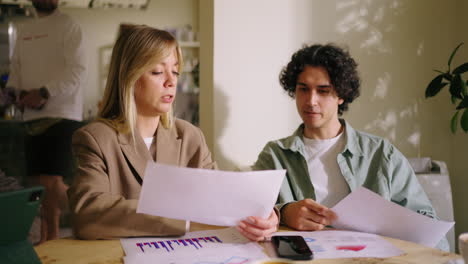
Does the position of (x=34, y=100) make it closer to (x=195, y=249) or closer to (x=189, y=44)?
(x=195, y=249)

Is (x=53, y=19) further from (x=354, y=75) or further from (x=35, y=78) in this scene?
(x=354, y=75)

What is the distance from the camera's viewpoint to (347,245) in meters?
1.08

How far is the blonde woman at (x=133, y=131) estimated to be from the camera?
1292 mm

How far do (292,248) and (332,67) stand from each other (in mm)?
965

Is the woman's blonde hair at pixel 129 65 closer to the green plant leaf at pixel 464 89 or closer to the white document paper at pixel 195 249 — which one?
the white document paper at pixel 195 249

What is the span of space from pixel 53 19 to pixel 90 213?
1914mm

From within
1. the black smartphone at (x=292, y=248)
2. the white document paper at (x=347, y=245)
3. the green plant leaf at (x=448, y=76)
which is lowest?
the white document paper at (x=347, y=245)

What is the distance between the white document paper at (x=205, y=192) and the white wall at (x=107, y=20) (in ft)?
16.2

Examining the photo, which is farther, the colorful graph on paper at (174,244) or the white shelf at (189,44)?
the white shelf at (189,44)

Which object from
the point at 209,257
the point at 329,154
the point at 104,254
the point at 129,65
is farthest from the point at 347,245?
the point at 129,65

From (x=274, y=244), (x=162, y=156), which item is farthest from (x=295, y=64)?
(x=274, y=244)

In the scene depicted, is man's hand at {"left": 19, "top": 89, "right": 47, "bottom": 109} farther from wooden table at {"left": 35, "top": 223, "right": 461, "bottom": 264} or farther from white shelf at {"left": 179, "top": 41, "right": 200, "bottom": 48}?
white shelf at {"left": 179, "top": 41, "right": 200, "bottom": 48}

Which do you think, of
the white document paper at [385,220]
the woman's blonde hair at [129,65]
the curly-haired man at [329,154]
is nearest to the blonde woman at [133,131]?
the woman's blonde hair at [129,65]

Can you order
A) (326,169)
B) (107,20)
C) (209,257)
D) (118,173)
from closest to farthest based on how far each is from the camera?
(209,257) < (118,173) < (326,169) < (107,20)
